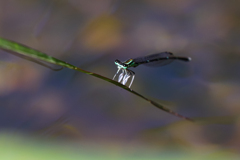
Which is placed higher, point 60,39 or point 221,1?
point 221,1

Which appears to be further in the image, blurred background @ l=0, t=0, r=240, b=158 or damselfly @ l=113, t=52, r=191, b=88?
damselfly @ l=113, t=52, r=191, b=88

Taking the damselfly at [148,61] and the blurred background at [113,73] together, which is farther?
the damselfly at [148,61]

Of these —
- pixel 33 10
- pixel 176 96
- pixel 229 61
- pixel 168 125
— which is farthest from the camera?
pixel 33 10

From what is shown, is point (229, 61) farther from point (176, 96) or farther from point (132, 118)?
point (132, 118)

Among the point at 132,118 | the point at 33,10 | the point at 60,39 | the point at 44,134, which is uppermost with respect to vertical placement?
the point at 33,10

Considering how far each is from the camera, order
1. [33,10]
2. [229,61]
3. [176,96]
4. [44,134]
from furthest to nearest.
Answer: [33,10]
[229,61]
[176,96]
[44,134]

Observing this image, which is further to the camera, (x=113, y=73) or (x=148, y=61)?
(x=113, y=73)

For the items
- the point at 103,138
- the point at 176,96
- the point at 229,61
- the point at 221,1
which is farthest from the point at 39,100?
the point at 221,1

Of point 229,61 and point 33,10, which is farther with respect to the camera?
point 33,10
